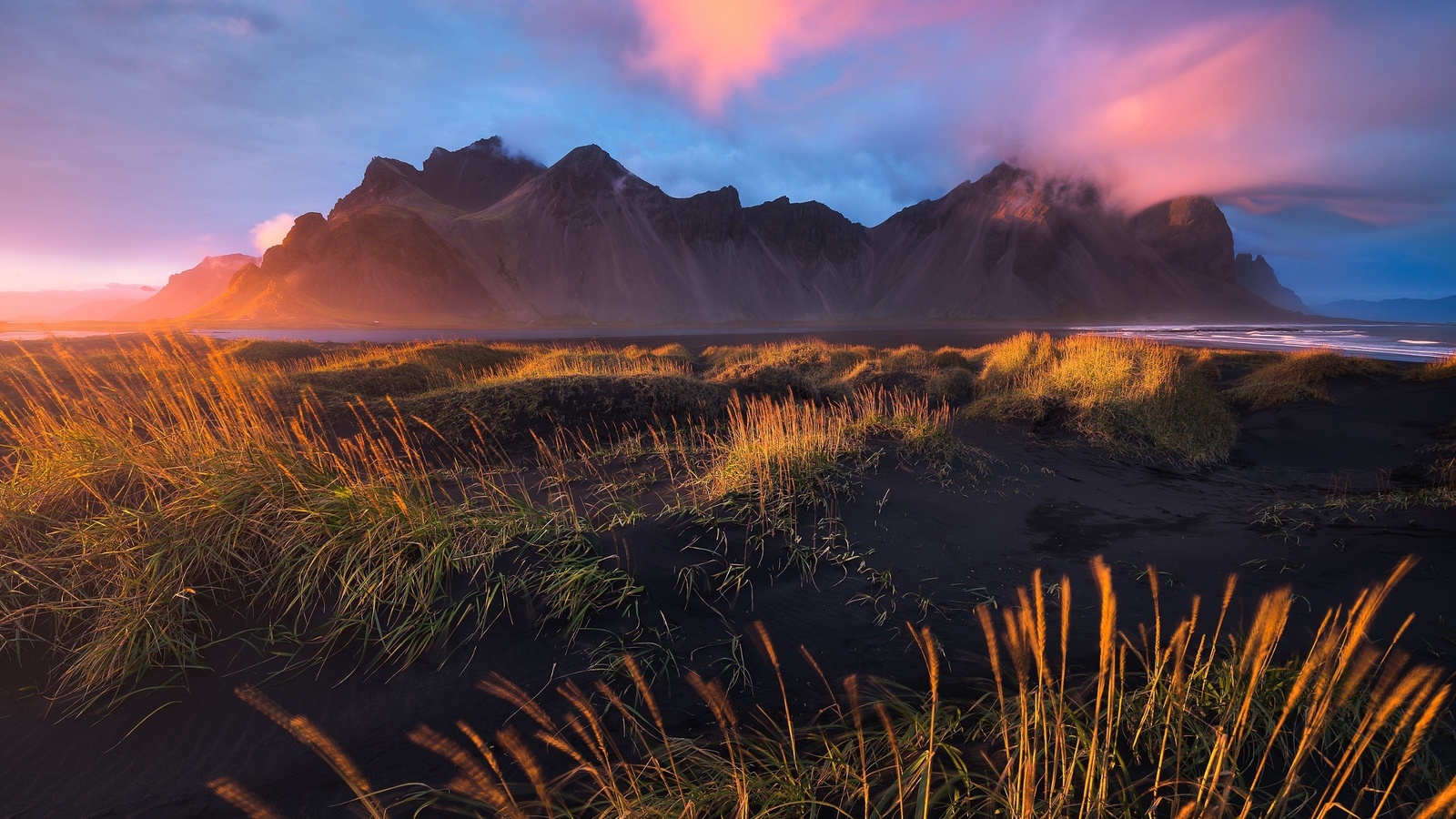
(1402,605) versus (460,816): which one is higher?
(1402,605)

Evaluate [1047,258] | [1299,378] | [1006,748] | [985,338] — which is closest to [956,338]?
[985,338]

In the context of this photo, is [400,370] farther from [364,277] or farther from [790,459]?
[364,277]

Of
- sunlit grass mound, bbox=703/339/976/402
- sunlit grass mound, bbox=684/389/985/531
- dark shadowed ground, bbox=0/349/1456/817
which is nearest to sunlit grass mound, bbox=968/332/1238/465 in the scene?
sunlit grass mound, bbox=703/339/976/402

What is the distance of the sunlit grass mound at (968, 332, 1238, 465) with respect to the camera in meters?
10.1

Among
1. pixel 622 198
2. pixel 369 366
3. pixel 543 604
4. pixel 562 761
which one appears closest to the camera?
pixel 562 761

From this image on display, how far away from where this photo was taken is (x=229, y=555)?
409 centimetres

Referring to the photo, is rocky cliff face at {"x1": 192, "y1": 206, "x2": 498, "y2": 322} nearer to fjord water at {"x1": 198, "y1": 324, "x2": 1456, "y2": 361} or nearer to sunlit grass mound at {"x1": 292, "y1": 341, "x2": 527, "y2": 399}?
fjord water at {"x1": 198, "y1": 324, "x2": 1456, "y2": 361}

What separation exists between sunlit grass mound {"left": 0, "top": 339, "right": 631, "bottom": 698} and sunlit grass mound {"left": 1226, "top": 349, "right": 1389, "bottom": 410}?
→ 714 inches

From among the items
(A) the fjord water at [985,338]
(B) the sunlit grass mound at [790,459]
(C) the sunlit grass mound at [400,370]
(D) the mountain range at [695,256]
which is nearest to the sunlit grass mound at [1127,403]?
(B) the sunlit grass mound at [790,459]

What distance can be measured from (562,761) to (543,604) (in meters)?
1.16

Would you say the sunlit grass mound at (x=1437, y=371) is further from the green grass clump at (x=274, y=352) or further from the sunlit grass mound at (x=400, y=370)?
the green grass clump at (x=274, y=352)

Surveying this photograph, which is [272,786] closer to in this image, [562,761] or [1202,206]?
[562,761]

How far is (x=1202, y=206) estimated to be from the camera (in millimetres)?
177375

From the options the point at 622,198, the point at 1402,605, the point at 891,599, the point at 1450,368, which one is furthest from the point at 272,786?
the point at 622,198
